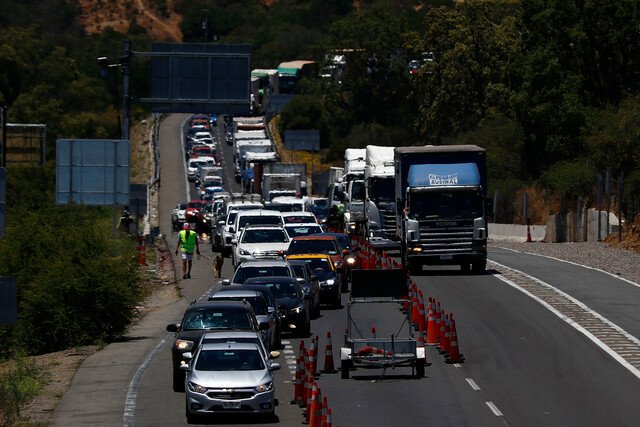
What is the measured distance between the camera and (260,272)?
3559cm

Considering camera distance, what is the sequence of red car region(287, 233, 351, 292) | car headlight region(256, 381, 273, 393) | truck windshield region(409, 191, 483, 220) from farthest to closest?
truck windshield region(409, 191, 483, 220) → red car region(287, 233, 351, 292) → car headlight region(256, 381, 273, 393)

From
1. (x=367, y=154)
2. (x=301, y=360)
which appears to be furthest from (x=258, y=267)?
(x=367, y=154)

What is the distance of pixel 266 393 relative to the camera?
73.7 ft

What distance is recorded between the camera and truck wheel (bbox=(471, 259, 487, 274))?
45.2 meters

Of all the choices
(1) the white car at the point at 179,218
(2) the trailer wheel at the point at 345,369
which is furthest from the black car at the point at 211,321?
(1) the white car at the point at 179,218

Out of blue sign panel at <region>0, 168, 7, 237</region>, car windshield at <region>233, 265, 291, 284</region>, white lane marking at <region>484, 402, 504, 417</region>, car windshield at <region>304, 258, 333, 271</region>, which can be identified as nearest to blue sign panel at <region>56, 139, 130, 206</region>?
car windshield at <region>304, 258, 333, 271</region>

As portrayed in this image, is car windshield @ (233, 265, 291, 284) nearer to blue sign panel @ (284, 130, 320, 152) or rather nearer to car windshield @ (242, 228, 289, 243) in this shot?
car windshield @ (242, 228, 289, 243)

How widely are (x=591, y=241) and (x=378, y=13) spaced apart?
73.2m

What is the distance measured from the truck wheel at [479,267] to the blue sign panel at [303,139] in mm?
78067

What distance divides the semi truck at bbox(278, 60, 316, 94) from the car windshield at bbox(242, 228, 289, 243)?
5555 inches

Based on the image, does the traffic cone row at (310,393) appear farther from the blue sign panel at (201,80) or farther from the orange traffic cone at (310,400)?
the blue sign panel at (201,80)

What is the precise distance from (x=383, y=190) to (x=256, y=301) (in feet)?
78.0

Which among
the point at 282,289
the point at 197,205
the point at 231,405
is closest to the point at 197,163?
the point at 197,205

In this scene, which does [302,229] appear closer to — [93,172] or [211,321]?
[93,172]
